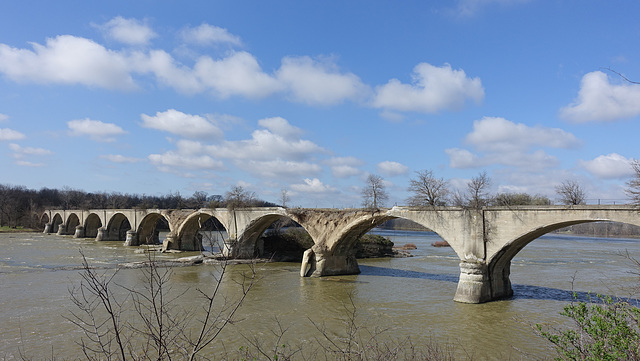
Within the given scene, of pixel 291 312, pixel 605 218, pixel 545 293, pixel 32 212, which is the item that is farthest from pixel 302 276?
pixel 32 212

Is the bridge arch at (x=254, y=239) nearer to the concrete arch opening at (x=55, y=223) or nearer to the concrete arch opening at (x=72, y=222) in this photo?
the concrete arch opening at (x=72, y=222)

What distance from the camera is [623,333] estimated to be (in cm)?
639

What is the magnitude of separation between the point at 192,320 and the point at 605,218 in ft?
52.3

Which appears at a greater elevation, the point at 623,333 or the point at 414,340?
the point at 623,333

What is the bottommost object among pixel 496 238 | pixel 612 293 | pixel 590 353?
pixel 612 293

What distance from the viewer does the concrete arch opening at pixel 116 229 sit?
57150 millimetres

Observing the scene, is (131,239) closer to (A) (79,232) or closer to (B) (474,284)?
(A) (79,232)

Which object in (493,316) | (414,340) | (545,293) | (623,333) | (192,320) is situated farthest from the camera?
(545,293)

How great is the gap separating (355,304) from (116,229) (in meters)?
50.9

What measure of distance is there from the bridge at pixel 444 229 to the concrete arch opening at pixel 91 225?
22.8 m

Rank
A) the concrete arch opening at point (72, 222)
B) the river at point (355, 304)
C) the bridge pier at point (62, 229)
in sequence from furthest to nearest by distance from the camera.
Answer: the bridge pier at point (62, 229), the concrete arch opening at point (72, 222), the river at point (355, 304)

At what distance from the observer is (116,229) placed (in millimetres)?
59250

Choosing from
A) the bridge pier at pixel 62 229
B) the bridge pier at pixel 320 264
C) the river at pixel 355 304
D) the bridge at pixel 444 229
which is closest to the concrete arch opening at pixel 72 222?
the bridge pier at pixel 62 229

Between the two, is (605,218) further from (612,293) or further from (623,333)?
(623,333)
